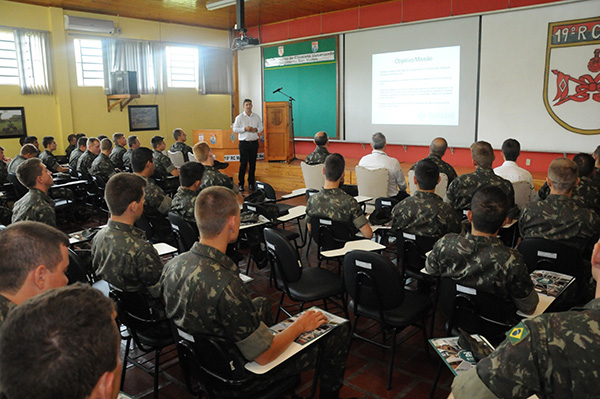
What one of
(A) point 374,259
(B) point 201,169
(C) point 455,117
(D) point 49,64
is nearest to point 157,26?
(D) point 49,64

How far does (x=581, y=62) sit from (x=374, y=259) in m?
6.70

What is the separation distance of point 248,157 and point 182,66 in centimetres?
439

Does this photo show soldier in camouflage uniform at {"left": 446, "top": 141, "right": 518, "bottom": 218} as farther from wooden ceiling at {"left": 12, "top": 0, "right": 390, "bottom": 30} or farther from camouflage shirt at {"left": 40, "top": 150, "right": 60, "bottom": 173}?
camouflage shirt at {"left": 40, "top": 150, "right": 60, "bottom": 173}

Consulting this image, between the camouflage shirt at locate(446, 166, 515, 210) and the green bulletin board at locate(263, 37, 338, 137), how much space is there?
20.9ft

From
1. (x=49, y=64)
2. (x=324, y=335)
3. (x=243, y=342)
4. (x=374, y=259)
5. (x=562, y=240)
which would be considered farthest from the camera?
(x=49, y=64)

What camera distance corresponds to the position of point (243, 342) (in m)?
2.02

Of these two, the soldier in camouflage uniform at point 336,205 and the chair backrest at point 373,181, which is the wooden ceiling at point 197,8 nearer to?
the chair backrest at point 373,181

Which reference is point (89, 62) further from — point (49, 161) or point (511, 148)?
point (511, 148)

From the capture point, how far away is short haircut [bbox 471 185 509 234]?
2527 mm

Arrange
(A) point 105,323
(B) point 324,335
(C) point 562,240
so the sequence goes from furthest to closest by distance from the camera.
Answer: (C) point 562,240, (B) point 324,335, (A) point 105,323

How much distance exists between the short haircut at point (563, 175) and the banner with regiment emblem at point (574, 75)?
15.6 feet

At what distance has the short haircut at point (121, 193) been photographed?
2.90 metres

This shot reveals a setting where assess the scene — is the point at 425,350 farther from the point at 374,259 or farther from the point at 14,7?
the point at 14,7

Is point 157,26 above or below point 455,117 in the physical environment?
above
